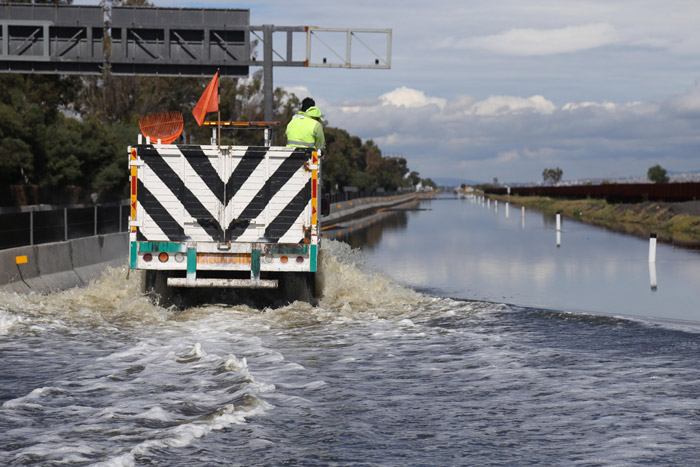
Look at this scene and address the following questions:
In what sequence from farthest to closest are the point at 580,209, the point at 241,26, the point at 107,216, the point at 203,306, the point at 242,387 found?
1. the point at 580,209
2. the point at 241,26
3. the point at 107,216
4. the point at 203,306
5. the point at 242,387

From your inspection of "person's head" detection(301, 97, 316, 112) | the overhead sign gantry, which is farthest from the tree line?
"person's head" detection(301, 97, 316, 112)

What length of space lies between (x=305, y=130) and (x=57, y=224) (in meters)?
6.65

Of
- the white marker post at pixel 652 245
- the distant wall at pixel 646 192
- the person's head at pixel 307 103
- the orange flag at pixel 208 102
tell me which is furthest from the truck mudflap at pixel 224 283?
the distant wall at pixel 646 192

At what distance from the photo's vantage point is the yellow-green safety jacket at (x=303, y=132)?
44.6ft

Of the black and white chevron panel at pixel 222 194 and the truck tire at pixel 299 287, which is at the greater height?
the black and white chevron panel at pixel 222 194

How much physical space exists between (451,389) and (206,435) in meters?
2.49

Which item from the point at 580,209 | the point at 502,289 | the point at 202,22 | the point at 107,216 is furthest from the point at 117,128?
the point at 502,289

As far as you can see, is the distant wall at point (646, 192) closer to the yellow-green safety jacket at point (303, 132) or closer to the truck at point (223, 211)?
the yellow-green safety jacket at point (303, 132)

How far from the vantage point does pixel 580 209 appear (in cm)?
7181

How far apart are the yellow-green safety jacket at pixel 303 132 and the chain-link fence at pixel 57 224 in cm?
543

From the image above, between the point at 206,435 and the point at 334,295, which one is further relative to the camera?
the point at 334,295

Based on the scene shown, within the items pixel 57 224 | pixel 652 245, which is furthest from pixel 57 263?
pixel 652 245

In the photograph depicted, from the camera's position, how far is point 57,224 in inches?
700

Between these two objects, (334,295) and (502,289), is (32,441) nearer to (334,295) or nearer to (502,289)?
(334,295)
